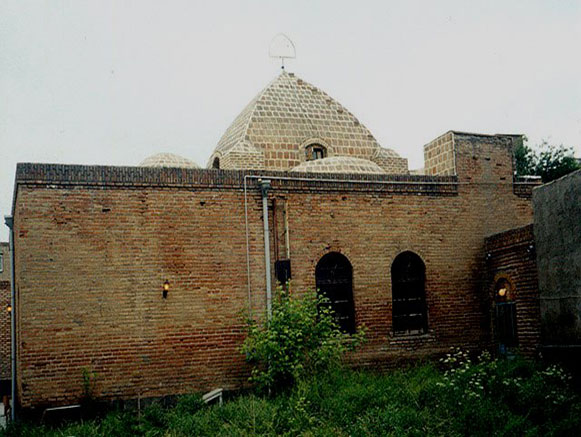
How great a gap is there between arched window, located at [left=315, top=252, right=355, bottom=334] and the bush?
124 centimetres

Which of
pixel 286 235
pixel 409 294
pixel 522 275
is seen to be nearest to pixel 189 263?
pixel 286 235

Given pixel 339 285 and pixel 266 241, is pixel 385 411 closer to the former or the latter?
pixel 339 285

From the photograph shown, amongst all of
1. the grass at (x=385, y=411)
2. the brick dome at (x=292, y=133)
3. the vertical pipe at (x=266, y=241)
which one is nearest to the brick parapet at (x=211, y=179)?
the vertical pipe at (x=266, y=241)

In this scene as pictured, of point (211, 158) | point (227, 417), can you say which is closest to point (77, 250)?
point (227, 417)

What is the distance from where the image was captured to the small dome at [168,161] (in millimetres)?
18844

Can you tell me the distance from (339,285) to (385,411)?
4381 millimetres

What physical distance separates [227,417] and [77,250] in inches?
168

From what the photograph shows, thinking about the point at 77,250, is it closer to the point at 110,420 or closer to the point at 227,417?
the point at 110,420

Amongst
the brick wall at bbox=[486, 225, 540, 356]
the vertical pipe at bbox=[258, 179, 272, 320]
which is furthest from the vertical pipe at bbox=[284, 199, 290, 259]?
the brick wall at bbox=[486, 225, 540, 356]

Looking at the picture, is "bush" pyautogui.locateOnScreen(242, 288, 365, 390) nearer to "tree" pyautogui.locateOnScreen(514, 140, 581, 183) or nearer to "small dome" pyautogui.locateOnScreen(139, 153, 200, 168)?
"small dome" pyautogui.locateOnScreen(139, 153, 200, 168)

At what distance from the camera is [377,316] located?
15.7 metres

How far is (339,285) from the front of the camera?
1566cm

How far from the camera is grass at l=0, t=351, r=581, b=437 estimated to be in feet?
36.9

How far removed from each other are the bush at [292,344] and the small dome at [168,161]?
20.2ft
